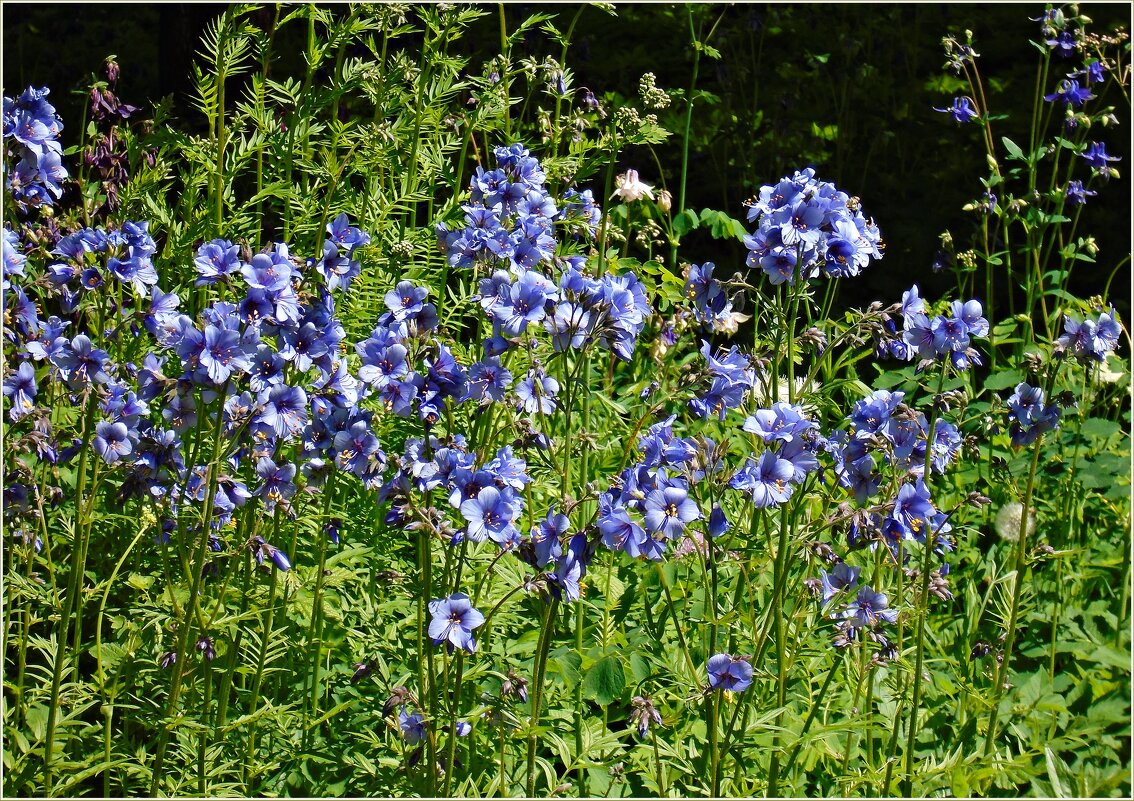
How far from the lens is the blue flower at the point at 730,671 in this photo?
2354 millimetres

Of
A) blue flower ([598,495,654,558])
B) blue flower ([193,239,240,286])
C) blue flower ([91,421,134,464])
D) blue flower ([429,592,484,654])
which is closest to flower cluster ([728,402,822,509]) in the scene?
blue flower ([598,495,654,558])

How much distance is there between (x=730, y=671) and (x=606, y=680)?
418 millimetres

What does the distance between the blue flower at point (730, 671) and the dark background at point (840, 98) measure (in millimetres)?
4418

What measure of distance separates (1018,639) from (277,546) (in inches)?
97.4

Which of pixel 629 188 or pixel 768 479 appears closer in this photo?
pixel 768 479

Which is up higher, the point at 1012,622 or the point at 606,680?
the point at 1012,622

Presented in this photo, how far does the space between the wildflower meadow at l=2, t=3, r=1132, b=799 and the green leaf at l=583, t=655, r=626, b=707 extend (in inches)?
0.4

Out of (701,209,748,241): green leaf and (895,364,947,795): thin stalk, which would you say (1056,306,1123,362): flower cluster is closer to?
(895,364,947,795): thin stalk

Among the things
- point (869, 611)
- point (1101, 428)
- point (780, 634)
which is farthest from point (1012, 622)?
point (1101, 428)

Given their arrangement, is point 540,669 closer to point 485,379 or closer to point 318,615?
point 485,379

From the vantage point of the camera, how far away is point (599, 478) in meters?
3.77

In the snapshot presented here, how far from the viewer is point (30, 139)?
2.61 metres

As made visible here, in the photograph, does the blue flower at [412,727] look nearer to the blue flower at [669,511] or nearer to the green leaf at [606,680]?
the green leaf at [606,680]

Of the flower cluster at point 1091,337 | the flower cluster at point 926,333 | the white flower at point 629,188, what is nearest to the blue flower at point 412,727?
the flower cluster at point 926,333
